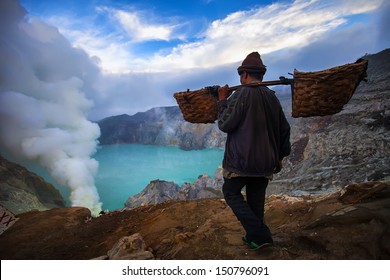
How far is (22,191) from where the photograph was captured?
16.5 meters

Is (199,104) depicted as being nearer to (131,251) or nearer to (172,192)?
(131,251)

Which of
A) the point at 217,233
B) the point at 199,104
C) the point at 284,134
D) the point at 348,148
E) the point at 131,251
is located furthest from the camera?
the point at 348,148

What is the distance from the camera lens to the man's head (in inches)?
97.6

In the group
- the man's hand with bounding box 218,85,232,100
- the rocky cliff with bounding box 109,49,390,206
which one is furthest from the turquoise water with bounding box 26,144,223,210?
the man's hand with bounding box 218,85,232,100

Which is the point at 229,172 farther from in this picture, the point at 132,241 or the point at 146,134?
the point at 146,134

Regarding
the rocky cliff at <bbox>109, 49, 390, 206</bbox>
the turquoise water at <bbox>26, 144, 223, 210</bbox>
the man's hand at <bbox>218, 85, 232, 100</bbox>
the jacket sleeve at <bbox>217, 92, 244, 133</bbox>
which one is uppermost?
the man's hand at <bbox>218, 85, 232, 100</bbox>

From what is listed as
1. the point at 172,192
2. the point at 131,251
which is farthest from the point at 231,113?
the point at 172,192

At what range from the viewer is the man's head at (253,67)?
248 cm

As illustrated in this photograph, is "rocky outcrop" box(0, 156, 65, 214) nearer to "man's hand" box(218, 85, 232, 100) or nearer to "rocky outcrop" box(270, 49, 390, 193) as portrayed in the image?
"rocky outcrop" box(270, 49, 390, 193)

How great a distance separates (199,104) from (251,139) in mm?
953

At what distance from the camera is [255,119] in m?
2.37

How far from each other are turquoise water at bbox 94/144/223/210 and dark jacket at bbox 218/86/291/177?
3825 cm

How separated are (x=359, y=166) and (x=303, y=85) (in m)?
10.5
